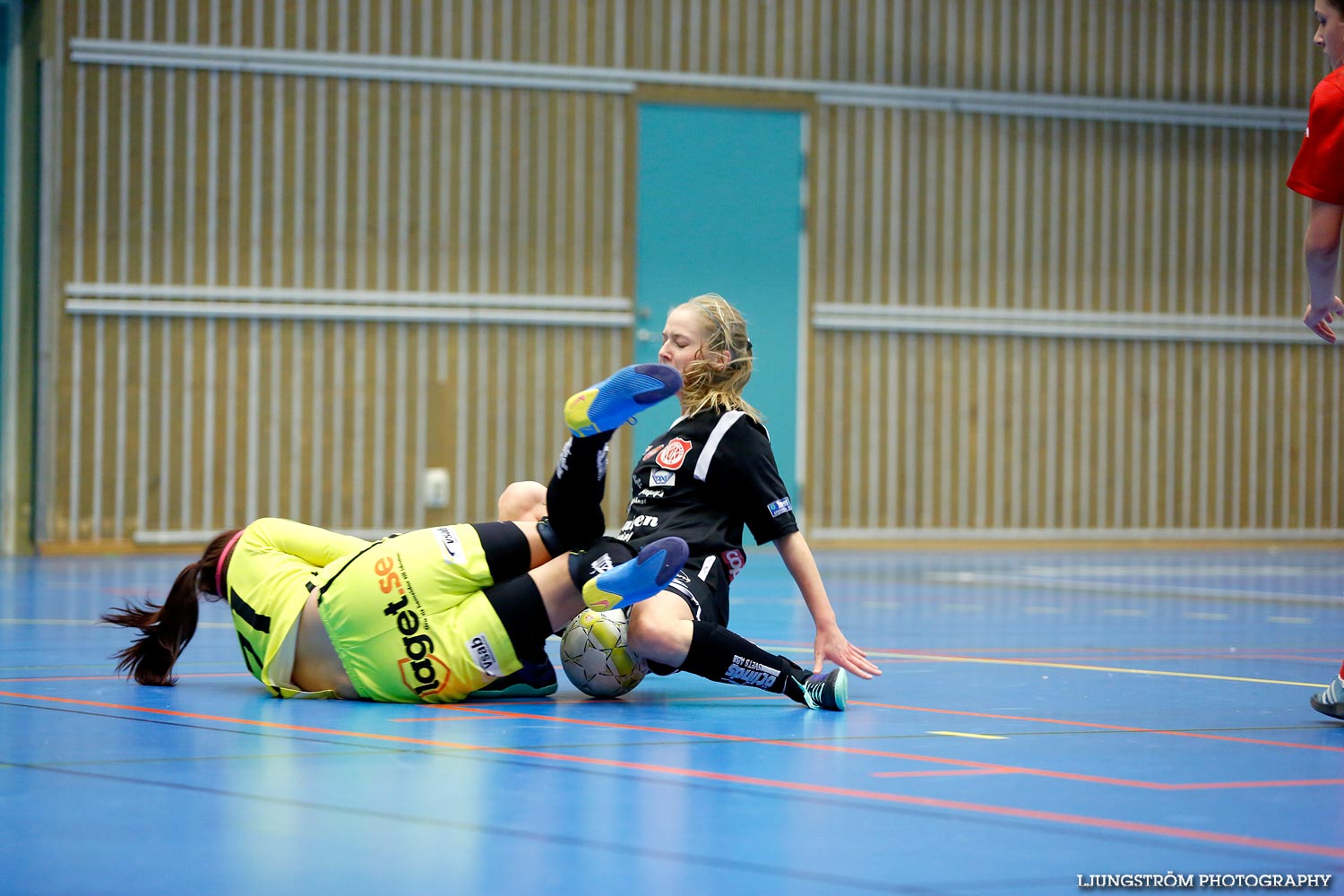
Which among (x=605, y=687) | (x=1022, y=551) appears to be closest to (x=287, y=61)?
(x=1022, y=551)

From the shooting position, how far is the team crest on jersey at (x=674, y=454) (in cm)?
468

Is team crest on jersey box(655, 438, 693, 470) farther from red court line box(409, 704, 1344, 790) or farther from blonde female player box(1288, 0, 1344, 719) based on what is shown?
blonde female player box(1288, 0, 1344, 719)

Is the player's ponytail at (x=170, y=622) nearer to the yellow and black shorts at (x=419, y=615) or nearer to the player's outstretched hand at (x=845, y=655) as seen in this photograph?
the yellow and black shorts at (x=419, y=615)

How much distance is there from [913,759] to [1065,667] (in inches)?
89.0

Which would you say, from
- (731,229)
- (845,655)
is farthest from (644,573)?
(731,229)

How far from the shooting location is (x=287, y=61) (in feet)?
47.9

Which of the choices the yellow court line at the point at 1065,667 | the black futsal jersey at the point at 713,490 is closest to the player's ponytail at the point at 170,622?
the black futsal jersey at the point at 713,490

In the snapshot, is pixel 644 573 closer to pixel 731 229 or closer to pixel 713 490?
pixel 713 490

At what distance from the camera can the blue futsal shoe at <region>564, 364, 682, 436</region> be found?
13.3 ft

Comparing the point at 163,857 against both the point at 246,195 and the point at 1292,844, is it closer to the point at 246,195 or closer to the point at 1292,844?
the point at 1292,844

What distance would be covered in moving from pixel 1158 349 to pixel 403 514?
318 inches

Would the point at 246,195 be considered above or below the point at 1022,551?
above

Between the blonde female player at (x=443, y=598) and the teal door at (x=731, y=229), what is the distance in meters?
11.2

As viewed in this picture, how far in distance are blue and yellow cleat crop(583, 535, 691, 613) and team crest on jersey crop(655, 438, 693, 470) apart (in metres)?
0.66
